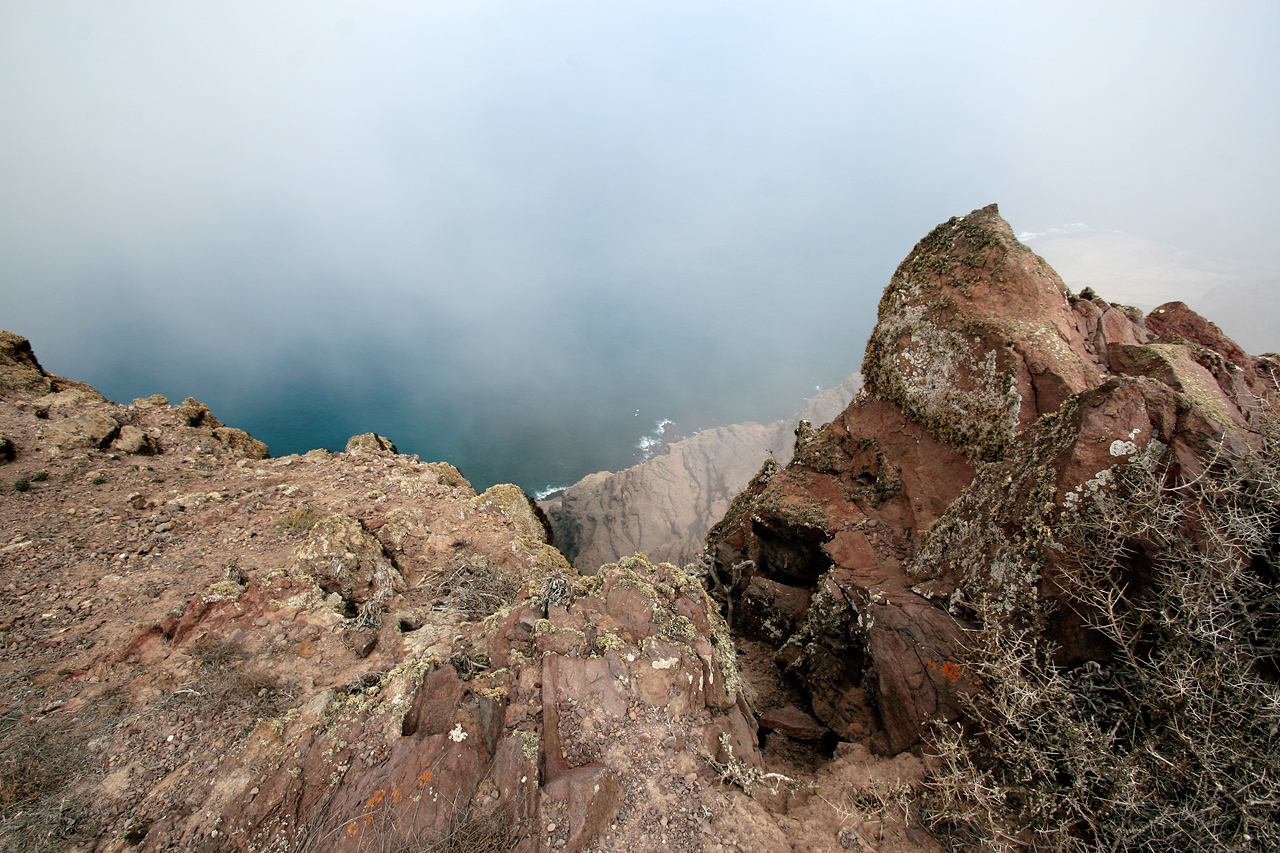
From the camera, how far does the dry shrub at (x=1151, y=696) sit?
11.2 ft

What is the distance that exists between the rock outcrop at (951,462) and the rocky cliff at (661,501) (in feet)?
53.6

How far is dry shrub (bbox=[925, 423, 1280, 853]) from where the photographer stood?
3.41 meters

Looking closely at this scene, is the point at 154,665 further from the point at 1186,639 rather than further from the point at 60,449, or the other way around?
the point at 1186,639

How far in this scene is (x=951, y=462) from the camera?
882 centimetres

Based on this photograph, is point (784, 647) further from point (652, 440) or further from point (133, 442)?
point (652, 440)

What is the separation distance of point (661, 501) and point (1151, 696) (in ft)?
95.1

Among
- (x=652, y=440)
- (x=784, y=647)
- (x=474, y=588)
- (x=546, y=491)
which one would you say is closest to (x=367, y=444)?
(x=474, y=588)

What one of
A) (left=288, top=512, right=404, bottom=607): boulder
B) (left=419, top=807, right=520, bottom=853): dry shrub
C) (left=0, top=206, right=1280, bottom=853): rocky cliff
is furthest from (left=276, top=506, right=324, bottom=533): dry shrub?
(left=419, top=807, right=520, bottom=853): dry shrub

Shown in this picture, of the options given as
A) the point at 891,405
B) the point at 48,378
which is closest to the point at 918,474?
the point at 891,405

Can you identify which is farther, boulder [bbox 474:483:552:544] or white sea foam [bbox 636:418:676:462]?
white sea foam [bbox 636:418:676:462]

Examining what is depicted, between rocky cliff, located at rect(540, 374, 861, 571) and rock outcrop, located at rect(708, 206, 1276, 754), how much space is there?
53.6 ft

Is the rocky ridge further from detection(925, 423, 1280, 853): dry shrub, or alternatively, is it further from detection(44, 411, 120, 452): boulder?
detection(925, 423, 1280, 853): dry shrub

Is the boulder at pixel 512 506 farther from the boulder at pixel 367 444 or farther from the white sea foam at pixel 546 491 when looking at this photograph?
the white sea foam at pixel 546 491

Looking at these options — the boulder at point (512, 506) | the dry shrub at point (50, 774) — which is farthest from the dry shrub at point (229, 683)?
the boulder at point (512, 506)
